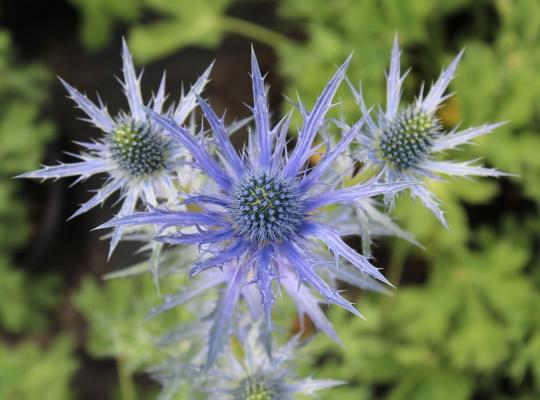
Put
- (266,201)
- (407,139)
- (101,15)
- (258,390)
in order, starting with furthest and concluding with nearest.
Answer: (101,15), (258,390), (407,139), (266,201)

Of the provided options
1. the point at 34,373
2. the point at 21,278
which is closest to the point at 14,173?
the point at 21,278

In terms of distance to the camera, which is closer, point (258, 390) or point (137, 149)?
point (137, 149)

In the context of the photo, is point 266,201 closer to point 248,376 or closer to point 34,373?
point 248,376

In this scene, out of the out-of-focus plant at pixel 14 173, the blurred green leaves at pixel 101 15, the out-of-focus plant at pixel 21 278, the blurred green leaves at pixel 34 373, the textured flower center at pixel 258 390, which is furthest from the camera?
the blurred green leaves at pixel 101 15

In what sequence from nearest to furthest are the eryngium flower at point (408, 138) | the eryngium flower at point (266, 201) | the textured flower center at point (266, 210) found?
1. the eryngium flower at point (266, 201)
2. the textured flower center at point (266, 210)
3. the eryngium flower at point (408, 138)

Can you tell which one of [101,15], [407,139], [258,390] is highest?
[101,15]

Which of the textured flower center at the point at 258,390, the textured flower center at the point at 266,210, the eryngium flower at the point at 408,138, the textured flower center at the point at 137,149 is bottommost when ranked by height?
the textured flower center at the point at 258,390

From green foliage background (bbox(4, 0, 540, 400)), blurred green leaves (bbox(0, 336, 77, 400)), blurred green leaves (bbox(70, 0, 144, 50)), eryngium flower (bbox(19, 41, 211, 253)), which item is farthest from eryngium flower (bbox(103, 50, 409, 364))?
blurred green leaves (bbox(70, 0, 144, 50))

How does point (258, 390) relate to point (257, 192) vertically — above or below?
below

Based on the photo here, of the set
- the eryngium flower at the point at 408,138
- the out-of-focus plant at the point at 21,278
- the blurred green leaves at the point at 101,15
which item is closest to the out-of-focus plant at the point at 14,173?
the out-of-focus plant at the point at 21,278

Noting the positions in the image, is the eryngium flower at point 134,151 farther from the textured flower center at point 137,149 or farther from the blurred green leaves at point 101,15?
the blurred green leaves at point 101,15
